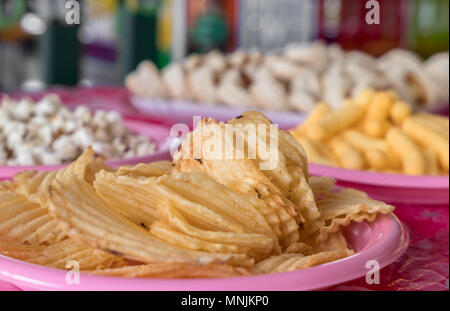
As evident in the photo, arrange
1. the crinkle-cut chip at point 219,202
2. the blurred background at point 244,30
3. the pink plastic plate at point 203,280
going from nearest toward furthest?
the pink plastic plate at point 203,280
the crinkle-cut chip at point 219,202
the blurred background at point 244,30

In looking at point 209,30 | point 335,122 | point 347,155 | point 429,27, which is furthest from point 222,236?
point 429,27

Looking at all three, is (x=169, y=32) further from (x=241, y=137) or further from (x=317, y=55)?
(x=241, y=137)

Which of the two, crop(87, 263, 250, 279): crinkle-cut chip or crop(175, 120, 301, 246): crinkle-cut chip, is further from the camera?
crop(175, 120, 301, 246): crinkle-cut chip

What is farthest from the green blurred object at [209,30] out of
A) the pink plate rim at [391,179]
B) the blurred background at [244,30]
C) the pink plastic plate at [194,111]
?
the pink plate rim at [391,179]

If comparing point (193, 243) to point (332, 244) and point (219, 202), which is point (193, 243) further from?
point (332, 244)

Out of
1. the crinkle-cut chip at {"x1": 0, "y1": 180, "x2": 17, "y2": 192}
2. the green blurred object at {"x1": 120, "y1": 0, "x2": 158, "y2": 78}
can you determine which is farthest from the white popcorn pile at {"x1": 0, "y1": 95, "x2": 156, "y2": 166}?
the green blurred object at {"x1": 120, "y1": 0, "x2": 158, "y2": 78}

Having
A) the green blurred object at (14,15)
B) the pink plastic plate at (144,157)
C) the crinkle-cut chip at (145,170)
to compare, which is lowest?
the pink plastic plate at (144,157)

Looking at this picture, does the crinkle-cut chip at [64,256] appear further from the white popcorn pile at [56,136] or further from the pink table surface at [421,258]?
the white popcorn pile at [56,136]

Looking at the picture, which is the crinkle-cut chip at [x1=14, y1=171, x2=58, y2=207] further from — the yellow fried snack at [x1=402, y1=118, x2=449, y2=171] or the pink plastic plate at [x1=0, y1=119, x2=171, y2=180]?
the yellow fried snack at [x1=402, y1=118, x2=449, y2=171]
